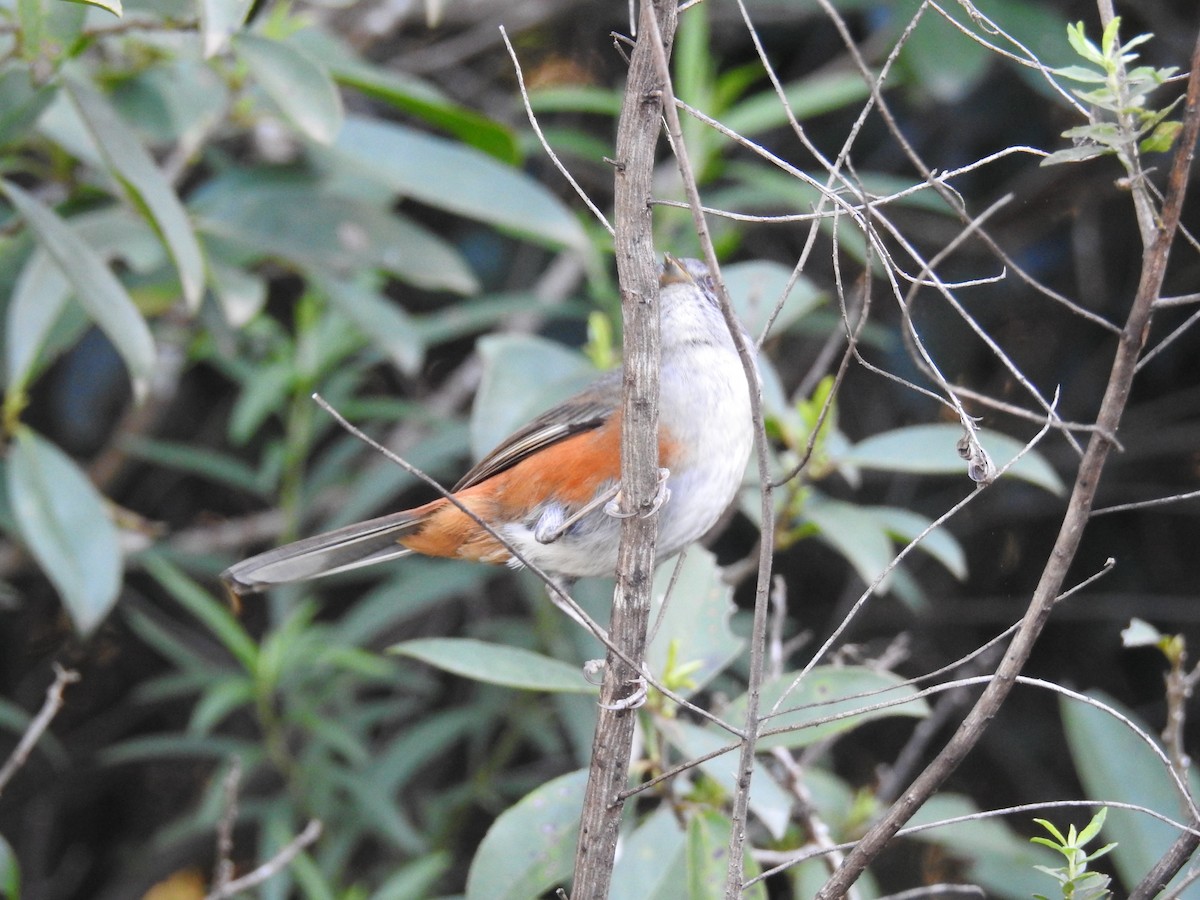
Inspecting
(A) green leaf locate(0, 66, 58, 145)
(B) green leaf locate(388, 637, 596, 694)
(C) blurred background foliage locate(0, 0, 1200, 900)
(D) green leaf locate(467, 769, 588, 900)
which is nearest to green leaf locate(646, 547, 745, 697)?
(C) blurred background foliage locate(0, 0, 1200, 900)

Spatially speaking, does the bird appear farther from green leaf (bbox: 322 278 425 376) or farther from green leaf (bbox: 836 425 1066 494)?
green leaf (bbox: 322 278 425 376)

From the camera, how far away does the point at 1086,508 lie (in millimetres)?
1521

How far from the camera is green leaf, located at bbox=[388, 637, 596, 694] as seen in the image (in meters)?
2.53

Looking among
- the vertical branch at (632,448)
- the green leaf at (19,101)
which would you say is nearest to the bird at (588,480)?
the vertical branch at (632,448)

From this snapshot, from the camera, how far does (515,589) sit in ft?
15.8

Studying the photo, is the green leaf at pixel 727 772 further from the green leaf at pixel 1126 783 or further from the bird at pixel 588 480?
the green leaf at pixel 1126 783

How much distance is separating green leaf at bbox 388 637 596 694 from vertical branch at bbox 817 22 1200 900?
95 centimetres

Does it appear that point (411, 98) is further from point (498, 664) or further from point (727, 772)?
point (727, 772)

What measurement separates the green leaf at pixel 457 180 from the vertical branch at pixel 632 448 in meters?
1.99

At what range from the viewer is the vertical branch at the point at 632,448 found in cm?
167

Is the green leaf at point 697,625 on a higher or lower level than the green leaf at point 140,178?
lower

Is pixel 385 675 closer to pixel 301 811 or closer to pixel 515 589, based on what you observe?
pixel 301 811

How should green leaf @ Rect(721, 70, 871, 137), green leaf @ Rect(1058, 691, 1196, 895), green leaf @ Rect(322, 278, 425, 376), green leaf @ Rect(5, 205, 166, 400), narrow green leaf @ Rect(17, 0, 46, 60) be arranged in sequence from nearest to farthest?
narrow green leaf @ Rect(17, 0, 46, 60)
green leaf @ Rect(1058, 691, 1196, 895)
green leaf @ Rect(5, 205, 166, 400)
green leaf @ Rect(322, 278, 425, 376)
green leaf @ Rect(721, 70, 871, 137)

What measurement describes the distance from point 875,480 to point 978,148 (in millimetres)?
1314
